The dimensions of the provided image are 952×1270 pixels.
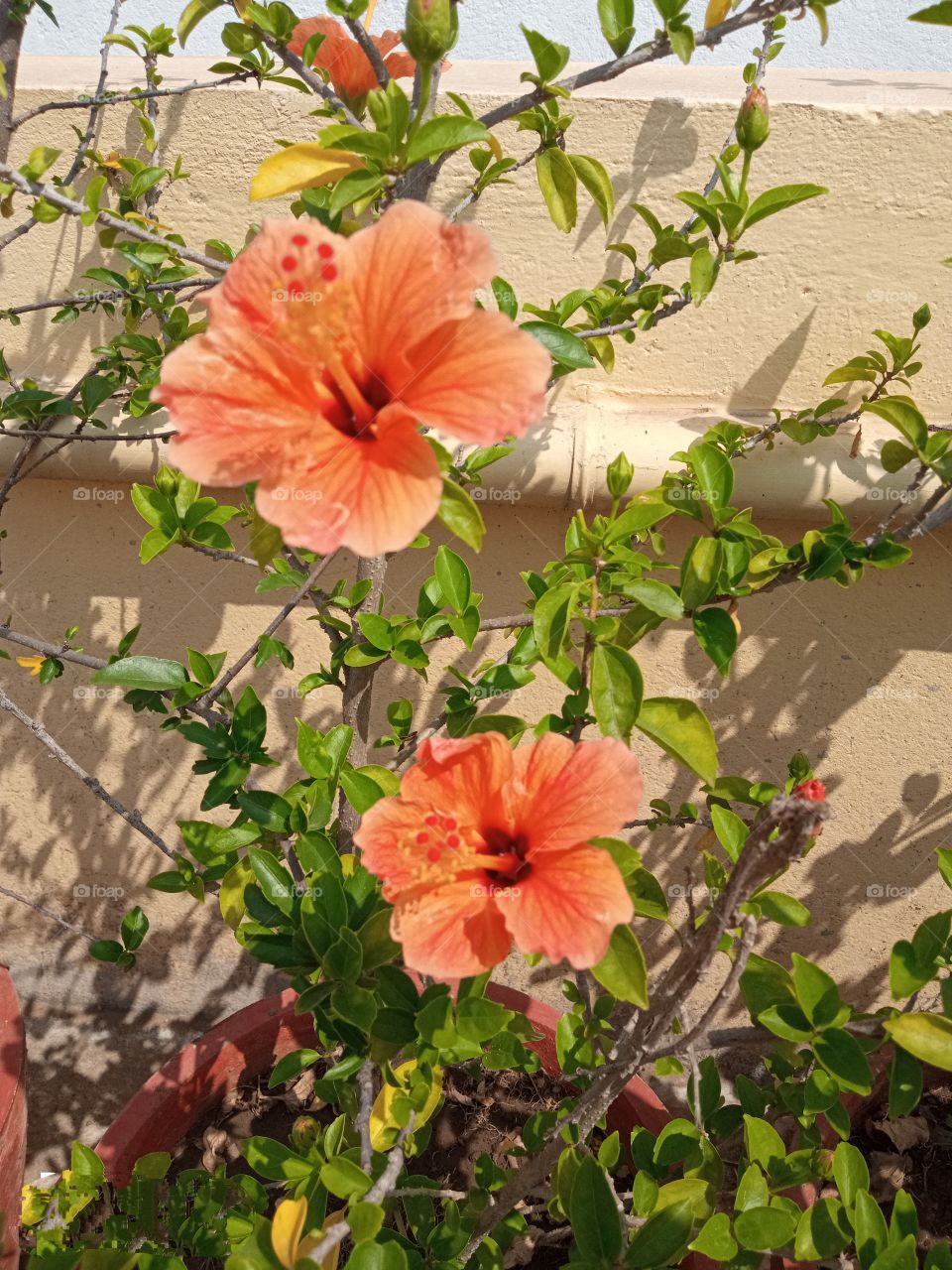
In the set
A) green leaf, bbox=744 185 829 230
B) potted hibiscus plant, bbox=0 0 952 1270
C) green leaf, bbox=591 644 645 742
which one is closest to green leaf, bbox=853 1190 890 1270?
potted hibiscus plant, bbox=0 0 952 1270

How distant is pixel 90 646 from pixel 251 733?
0.94 m

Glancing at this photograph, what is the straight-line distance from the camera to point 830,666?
175 centimetres

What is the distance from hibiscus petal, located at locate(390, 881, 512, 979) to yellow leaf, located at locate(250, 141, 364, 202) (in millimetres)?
599

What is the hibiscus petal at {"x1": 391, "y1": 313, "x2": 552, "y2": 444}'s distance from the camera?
0.59 meters

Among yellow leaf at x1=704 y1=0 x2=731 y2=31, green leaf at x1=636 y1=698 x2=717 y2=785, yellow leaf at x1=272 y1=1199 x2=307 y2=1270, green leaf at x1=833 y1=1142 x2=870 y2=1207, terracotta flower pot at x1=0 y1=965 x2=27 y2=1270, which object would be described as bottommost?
terracotta flower pot at x1=0 y1=965 x2=27 y2=1270

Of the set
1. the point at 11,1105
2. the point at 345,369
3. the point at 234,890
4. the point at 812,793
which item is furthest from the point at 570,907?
the point at 11,1105

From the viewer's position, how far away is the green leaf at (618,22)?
96 centimetres

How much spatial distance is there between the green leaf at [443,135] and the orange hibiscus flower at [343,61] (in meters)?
0.36

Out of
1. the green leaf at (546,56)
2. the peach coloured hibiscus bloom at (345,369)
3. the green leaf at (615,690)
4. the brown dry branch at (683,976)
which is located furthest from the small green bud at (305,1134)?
the green leaf at (546,56)

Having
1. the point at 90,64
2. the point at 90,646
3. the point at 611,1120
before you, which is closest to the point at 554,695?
the point at 611,1120

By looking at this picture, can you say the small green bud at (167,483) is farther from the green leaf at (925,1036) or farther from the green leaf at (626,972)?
the green leaf at (925,1036)

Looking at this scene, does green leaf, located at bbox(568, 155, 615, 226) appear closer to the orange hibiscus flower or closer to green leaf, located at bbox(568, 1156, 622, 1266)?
the orange hibiscus flower

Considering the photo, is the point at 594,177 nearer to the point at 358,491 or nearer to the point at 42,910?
the point at 358,491

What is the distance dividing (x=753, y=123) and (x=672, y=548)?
2.45 feet
